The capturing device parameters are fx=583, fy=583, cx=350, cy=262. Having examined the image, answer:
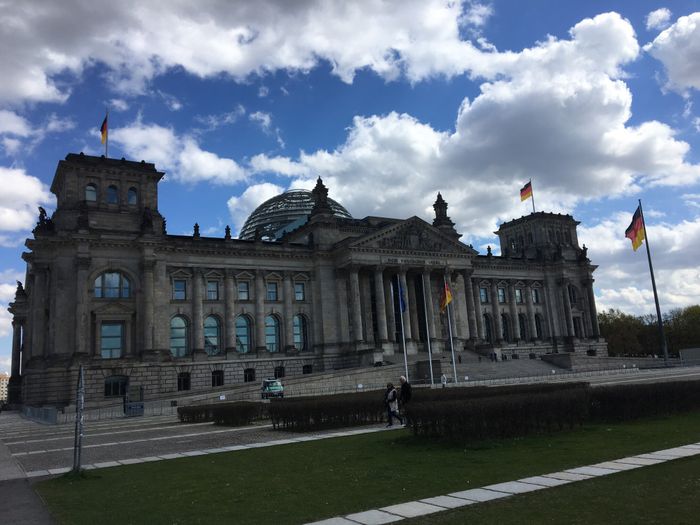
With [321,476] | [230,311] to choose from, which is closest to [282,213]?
[230,311]

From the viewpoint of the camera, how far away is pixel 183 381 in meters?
62.8

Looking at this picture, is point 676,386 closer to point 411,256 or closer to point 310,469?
point 310,469

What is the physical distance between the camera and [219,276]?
223 ft

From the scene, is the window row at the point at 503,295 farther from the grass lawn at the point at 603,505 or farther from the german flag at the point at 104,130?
the grass lawn at the point at 603,505

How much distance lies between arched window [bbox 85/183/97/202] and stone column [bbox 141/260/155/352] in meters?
9.12

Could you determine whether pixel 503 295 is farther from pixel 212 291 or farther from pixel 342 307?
pixel 212 291

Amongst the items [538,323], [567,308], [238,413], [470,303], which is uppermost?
[470,303]

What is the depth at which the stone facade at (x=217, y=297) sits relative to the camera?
58.5 meters

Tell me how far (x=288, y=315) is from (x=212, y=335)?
949 centimetres

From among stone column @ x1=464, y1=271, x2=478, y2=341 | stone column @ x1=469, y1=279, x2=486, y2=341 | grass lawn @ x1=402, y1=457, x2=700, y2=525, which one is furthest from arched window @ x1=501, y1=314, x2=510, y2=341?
grass lawn @ x1=402, y1=457, x2=700, y2=525

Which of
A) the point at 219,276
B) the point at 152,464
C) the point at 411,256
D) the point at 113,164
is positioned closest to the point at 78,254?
the point at 113,164

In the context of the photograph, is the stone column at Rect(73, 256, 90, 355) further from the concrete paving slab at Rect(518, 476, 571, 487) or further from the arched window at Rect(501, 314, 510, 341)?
the arched window at Rect(501, 314, 510, 341)

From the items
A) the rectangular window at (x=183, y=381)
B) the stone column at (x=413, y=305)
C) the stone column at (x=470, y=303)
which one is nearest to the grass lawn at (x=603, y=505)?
the rectangular window at (x=183, y=381)

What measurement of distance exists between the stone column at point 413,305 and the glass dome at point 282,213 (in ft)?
59.2
